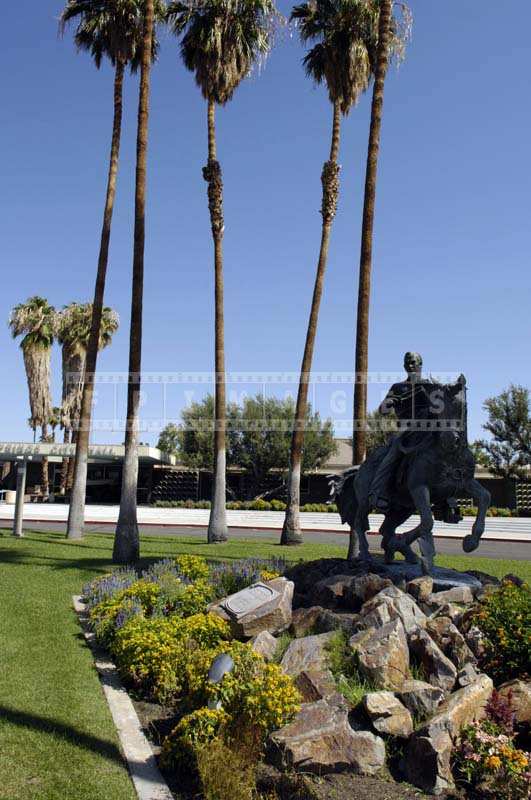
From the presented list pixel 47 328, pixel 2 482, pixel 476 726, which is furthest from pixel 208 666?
pixel 2 482

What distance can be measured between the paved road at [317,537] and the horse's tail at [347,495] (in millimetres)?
8875

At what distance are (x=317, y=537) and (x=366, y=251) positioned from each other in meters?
13.7

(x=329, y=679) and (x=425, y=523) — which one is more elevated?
(x=425, y=523)

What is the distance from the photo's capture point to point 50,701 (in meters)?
6.78

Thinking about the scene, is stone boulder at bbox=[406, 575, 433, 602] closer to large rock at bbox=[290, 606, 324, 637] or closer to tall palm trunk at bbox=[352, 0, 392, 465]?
large rock at bbox=[290, 606, 324, 637]

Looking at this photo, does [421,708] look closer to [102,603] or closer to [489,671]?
[489,671]

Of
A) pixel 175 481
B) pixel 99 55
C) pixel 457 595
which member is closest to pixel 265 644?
pixel 457 595

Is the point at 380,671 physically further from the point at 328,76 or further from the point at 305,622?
the point at 328,76

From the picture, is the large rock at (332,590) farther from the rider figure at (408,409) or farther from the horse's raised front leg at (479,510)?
the rider figure at (408,409)

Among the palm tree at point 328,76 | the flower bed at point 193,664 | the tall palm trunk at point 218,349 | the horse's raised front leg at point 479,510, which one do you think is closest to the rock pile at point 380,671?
the flower bed at point 193,664

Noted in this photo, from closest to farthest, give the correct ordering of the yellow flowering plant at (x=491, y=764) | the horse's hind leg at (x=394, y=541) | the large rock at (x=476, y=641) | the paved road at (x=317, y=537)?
the yellow flowering plant at (x=491, y=764) < the large rock at (x=476, y=641) < the horse's hind leg at (x=394, y=541) < the paved road at (x=317, y=537)

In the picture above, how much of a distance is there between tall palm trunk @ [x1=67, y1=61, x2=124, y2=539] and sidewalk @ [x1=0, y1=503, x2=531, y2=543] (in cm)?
1011

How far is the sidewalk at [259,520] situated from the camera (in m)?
30.8

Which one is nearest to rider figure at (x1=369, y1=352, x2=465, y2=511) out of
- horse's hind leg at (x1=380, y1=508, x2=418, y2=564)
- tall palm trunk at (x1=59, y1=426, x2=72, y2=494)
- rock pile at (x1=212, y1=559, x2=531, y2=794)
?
horse's hind leg at (x1=380, y1=508, x2=418, y2=564)
